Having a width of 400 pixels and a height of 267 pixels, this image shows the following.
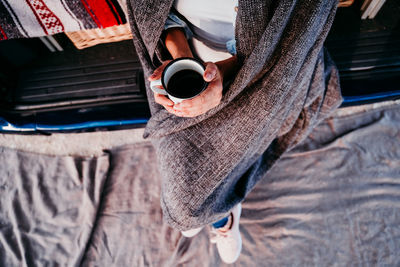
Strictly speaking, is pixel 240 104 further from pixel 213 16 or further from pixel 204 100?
pixel 213 16

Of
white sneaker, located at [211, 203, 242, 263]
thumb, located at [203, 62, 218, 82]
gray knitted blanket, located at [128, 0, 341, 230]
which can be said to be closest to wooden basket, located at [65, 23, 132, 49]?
gray knitted blanket, located at [128, 0, 341, 230]

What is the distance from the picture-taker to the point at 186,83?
1.80ft

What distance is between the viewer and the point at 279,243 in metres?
1.06

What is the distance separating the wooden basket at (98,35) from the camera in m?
1.12

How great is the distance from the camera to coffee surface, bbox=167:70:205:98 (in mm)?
535

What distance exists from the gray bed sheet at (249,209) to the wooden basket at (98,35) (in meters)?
0.55

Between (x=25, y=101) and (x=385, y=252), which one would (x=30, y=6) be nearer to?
(x=25, y=101)

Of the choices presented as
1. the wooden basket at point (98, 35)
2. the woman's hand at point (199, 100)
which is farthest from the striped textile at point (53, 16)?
the woman's hand at point (199, 100)

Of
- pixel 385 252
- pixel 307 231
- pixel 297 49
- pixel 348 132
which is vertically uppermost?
pixel 297 49

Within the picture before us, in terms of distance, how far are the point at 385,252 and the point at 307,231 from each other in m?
0.32

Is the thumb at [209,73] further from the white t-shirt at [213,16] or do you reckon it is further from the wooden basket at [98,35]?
the wooden basket at [98,35]

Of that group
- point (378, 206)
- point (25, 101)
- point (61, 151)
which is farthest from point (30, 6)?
point (378, 206)

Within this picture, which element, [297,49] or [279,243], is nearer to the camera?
[297,49]

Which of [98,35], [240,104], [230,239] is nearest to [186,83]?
[240,104]
